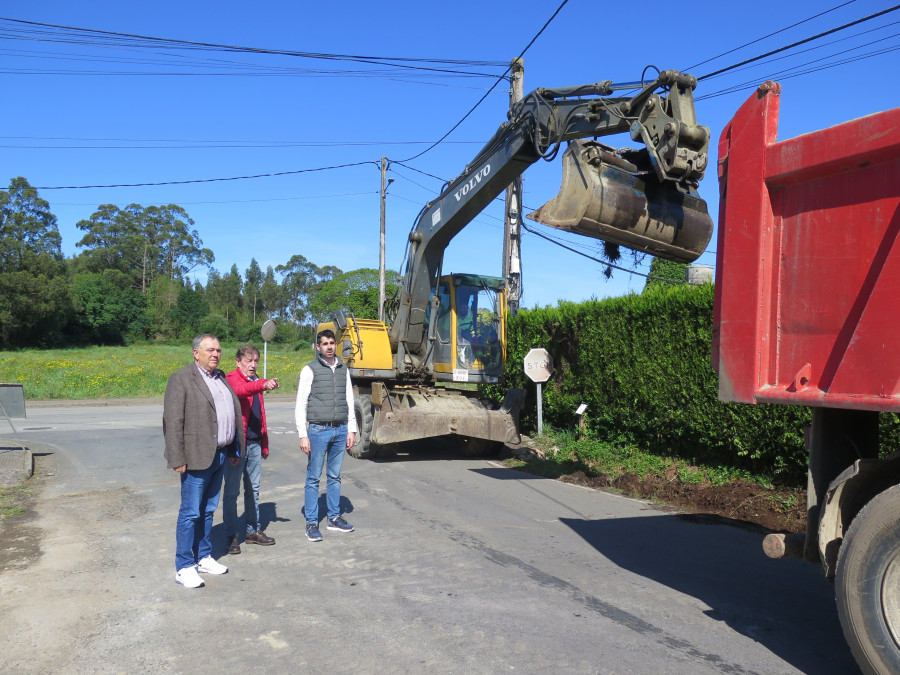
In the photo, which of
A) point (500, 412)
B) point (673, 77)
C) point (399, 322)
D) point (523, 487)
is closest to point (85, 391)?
point (399, 322)

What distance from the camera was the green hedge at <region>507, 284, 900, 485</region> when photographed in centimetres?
827

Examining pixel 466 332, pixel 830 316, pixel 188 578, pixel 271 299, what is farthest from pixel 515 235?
pixel 271 299

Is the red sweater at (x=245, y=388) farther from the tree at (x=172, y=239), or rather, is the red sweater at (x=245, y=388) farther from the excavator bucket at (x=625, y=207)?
the tree at (x=172, y=239)

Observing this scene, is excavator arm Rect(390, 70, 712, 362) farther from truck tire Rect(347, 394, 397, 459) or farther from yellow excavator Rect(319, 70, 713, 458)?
truck tire Rect(347, 394, 397, 459)

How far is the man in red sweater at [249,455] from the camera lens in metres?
6.18

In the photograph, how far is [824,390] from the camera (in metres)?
3.62

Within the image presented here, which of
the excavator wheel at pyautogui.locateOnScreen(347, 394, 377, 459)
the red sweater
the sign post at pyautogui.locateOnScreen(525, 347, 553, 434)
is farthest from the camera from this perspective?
the sign post at pyautogui.locateOnScreen(525, 347, 553, 434)

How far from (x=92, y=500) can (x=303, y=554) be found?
3.95 m

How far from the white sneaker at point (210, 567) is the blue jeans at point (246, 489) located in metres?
0.63

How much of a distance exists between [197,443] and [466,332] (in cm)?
750

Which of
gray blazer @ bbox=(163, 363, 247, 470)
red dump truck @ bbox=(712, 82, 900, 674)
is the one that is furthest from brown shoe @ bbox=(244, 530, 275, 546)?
red dump truck @ bbox=(712, 82, 900, 674)

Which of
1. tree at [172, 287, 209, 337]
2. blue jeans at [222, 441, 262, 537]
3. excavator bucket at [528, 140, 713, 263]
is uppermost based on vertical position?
tree at [172, 287, 209, 337]

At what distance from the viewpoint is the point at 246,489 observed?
6.45 meters

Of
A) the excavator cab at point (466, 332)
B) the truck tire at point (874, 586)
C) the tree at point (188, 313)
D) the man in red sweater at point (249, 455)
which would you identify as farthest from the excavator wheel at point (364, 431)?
the tree at point (188, 313)
